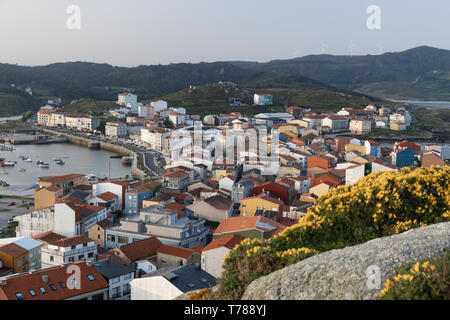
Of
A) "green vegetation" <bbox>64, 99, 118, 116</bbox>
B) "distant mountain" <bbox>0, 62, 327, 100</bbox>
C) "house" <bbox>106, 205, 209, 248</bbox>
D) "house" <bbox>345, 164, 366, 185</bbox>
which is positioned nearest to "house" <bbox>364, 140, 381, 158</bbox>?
"house" <bbox>345, 164, 366, 185</bbox>

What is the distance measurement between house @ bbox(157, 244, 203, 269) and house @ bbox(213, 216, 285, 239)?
29.1 inches

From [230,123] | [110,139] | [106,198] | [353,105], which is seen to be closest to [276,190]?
[106,198]

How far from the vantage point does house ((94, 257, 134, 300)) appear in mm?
6043

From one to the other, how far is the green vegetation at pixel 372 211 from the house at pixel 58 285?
317 centimetres

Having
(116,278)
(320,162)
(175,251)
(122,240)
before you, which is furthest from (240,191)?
(116,278)

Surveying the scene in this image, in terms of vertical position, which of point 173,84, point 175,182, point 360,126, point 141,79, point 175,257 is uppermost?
point 141,79

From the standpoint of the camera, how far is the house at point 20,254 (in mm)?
7289

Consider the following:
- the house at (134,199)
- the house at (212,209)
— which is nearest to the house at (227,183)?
the house at (212,209)

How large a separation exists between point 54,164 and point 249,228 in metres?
16.1

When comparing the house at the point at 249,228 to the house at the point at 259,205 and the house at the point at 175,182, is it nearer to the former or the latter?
the house at the point at 259,205

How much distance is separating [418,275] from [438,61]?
358ft

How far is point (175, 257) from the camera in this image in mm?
7230

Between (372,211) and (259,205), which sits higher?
(372,211)

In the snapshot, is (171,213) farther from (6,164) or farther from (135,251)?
(6,164)
